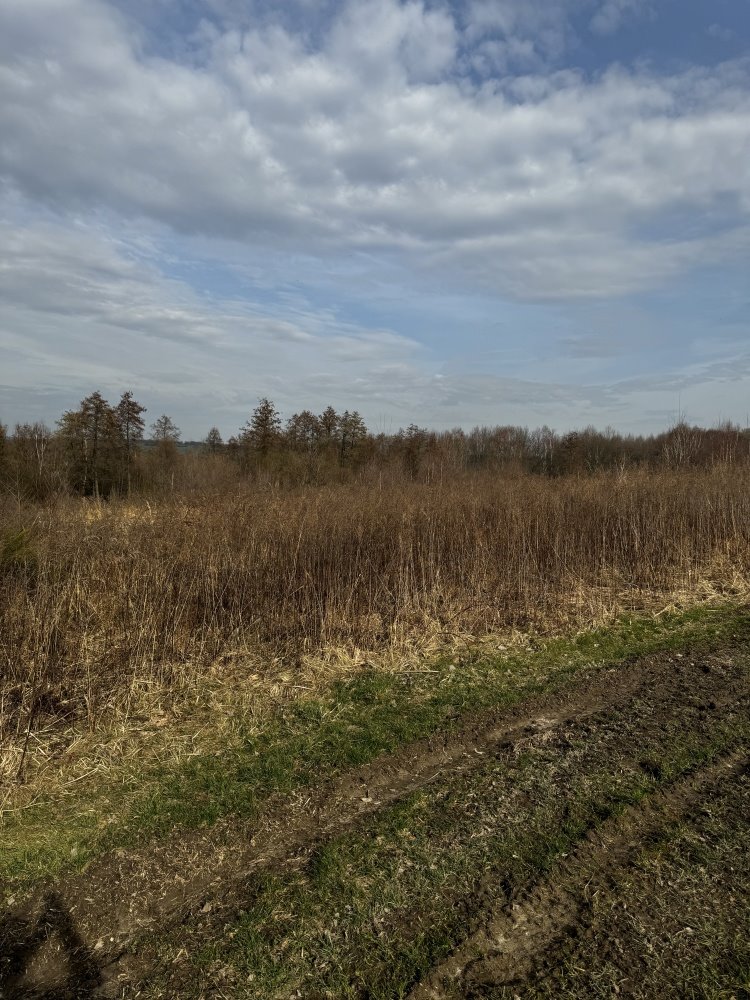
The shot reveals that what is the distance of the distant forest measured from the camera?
14.4 m

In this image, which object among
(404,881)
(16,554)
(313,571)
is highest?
(16,554)

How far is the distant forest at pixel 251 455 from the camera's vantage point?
14352 mm

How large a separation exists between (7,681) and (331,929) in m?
3.03

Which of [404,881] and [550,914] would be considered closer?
[550,914]

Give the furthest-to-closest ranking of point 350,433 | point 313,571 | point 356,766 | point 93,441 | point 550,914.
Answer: point 350,433
point 93,441
point 313,571
point 356,766
point 550,914

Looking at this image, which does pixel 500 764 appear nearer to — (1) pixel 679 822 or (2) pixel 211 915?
(1) pixel 679 822

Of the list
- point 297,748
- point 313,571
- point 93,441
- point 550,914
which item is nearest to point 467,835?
point 550,914

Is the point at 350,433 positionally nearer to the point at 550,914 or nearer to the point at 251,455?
the point at 251,455

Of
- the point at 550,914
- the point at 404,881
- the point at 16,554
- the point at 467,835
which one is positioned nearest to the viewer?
the point at 550,914

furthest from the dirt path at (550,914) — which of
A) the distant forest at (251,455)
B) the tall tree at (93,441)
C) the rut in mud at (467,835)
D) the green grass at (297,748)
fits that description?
the tall tree at (93,441)

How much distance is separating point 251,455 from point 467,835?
16809 millimetres

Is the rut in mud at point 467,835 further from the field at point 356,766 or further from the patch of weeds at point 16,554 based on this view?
the patch of weeds at point 16,554

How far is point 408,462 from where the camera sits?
19906 mm

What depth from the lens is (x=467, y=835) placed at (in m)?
2.89
